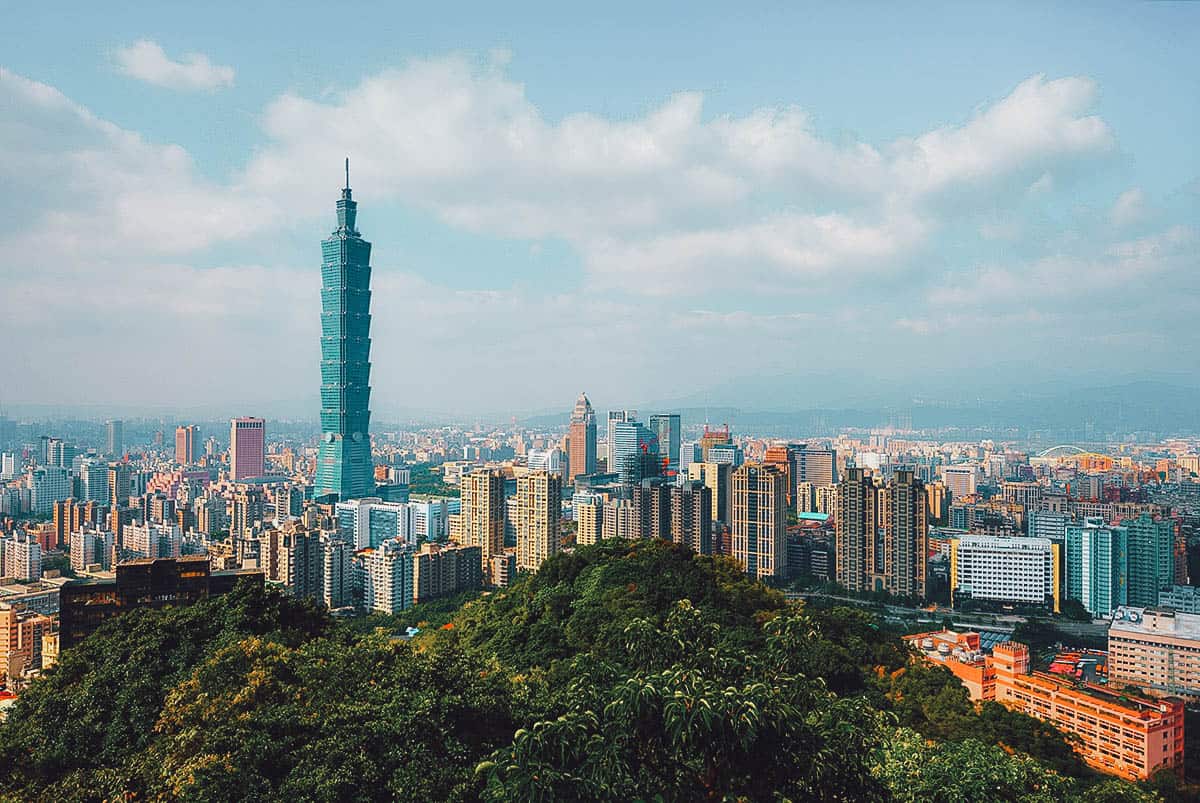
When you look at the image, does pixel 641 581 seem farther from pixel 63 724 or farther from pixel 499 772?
pixel 499 772

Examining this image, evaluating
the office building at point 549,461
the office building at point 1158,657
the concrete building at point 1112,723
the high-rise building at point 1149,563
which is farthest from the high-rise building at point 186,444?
the concrete building at point 1112,723

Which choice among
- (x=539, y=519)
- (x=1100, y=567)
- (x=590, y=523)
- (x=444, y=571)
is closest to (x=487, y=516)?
(x=539, y=519)

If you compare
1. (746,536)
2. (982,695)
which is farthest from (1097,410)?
(982,695)

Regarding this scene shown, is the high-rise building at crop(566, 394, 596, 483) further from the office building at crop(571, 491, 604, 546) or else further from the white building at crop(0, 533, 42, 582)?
the white building at crop(0, 533, 42, 582)

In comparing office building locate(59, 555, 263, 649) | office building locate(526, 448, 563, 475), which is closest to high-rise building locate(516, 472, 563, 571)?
office building locate(59, 555, 263, 649)

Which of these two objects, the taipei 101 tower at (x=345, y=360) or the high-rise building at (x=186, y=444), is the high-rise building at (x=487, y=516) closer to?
the taipei 101 tower at (x=345, y=360)

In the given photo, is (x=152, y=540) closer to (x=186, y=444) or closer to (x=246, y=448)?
(x=246, y=448)
